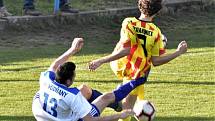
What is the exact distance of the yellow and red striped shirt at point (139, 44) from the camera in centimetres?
868

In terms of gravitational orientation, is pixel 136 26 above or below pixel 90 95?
above

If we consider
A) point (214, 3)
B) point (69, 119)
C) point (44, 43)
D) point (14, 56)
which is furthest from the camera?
point (214, 3)

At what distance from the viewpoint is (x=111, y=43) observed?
17906mm

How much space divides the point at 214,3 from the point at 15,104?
1445 centimetres

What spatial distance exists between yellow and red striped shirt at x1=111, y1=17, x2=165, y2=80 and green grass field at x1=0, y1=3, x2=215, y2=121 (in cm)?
147

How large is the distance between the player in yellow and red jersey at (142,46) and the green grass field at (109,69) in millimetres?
1470

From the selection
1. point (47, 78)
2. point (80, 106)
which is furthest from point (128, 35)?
point (80, 106)

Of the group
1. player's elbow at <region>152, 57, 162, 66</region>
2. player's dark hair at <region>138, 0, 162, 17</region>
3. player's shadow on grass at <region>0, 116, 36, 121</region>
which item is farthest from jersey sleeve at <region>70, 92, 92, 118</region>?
player's shadow on grass at <region>0, 116, 36, 121</region>

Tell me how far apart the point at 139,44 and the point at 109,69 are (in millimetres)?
5531

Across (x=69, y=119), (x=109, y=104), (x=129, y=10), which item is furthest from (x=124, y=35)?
(x=129, y=10)

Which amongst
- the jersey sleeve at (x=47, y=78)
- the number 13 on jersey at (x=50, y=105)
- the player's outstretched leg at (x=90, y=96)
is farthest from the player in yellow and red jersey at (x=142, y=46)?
the number 13 on jersey at (x=50, y=105)

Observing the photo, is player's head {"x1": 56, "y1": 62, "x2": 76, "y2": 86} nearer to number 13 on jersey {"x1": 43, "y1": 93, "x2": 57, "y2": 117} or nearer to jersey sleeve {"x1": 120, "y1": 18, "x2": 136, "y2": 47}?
number 13 on jersey {"x1": 43, "y1": 93, "x2": 57, "y2": 117}

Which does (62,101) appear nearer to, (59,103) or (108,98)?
(59,103)

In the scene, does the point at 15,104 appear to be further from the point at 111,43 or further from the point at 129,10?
the point at 129,10
